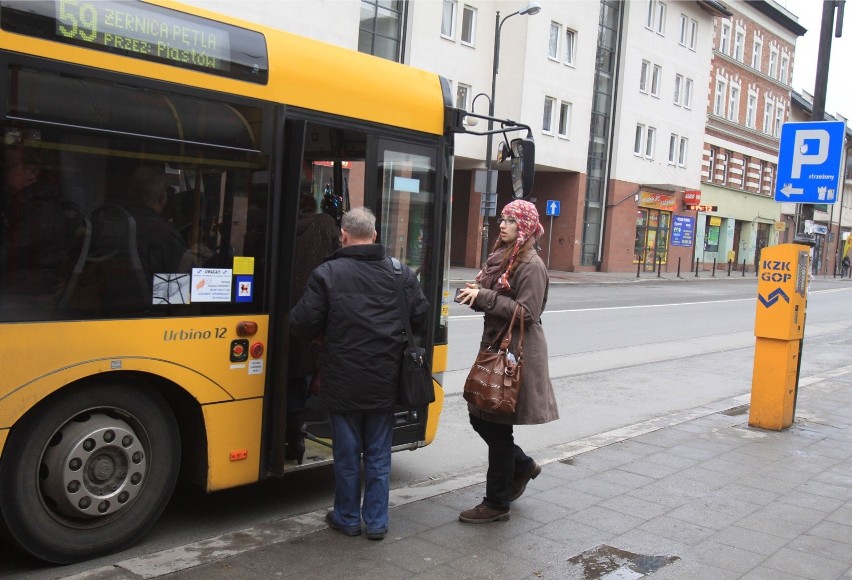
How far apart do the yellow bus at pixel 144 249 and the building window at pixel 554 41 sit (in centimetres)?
3180

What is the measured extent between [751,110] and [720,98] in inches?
188

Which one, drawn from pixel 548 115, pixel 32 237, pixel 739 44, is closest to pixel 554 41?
pixel 548 115

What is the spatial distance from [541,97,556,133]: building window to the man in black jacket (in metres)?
32.3

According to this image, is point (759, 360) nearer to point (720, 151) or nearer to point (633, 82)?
point (633, 82)

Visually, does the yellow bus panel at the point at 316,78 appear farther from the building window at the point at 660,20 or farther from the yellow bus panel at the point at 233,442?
the building window at the point at 660,20

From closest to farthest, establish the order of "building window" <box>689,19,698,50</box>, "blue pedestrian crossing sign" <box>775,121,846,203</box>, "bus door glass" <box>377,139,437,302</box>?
1. "bus door glass" <box>377,139,437,302</box>
2. "blue pedestrian crossing sign" <box>775,121,846,203</box>
3. "building window" <box>689,19,698,50</box>

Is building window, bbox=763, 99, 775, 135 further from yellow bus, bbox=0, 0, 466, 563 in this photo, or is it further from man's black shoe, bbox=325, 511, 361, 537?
man's black shoe, bbox=325, 511, 361, 537

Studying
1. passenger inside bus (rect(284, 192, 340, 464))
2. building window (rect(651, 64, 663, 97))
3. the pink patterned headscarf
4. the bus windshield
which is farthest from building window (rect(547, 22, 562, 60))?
the bus windshield

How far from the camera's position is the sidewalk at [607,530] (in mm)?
4246

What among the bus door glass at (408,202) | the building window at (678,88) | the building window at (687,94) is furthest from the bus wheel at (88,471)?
the building window at (687,94)

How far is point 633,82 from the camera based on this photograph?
135 ft

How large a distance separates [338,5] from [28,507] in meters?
23.7

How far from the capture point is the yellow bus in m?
3.78

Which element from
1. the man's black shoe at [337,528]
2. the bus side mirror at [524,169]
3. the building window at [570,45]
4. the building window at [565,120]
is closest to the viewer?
the man's black shoe at [337,528]
